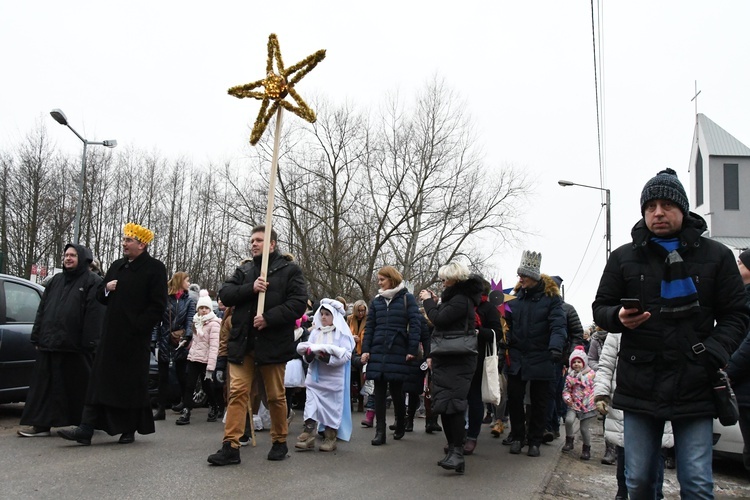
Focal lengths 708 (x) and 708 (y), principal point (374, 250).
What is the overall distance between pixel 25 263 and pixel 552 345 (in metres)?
30.9

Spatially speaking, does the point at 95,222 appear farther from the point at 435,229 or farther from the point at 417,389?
the point at 417,389

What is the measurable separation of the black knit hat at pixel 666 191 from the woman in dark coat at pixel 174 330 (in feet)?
23.6

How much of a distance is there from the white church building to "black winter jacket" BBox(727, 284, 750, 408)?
5208cm

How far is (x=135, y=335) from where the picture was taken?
734cm

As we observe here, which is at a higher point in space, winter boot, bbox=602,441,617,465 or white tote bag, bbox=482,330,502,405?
white tote bag, bbox=482,330,502,405

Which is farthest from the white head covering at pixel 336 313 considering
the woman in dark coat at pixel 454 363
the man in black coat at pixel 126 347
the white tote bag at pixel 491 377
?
the man in black coat at pixel 126 347

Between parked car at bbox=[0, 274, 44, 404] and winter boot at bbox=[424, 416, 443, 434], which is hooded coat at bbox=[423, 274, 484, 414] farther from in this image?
parked car at bbox=[0, 274, 44, 404]

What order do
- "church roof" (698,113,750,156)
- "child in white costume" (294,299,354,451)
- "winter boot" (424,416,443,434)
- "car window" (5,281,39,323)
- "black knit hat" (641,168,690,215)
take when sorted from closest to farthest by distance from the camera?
1. "black knit hat" (641,168,690,215)
2. "child in white costume" (294,299,354,451)
3. "car window" (5,281,39,323)
4. "winter boot" (424,416,443,434)
5. "church roof" (698,113,750,156)

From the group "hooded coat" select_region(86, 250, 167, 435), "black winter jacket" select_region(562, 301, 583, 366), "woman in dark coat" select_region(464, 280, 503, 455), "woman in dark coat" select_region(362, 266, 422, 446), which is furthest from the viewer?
"black winter jacket" select_region(562, 301, 583, 366)

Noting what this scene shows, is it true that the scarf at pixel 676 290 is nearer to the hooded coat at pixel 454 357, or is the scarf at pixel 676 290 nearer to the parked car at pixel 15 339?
the hooded coat at pixel 454 357

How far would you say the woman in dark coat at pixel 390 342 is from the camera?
8541 millimetres

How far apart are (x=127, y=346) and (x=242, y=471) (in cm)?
201

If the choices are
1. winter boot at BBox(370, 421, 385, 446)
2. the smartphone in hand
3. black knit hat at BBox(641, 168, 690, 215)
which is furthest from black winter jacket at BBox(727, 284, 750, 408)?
winter boot at BBox(370, 421, 385, 446)

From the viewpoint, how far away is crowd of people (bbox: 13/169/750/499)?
3.79m
